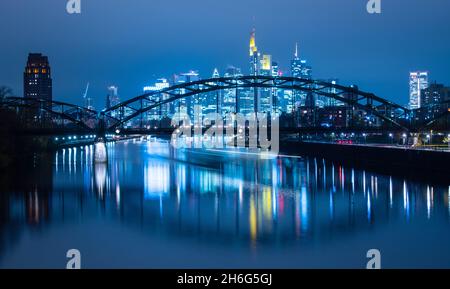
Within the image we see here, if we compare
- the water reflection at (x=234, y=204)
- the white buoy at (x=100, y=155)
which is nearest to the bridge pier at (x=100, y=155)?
the white buoy at (x=100, y=155)

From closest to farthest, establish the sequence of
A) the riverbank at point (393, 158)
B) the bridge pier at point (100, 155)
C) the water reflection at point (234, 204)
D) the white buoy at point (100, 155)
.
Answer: the water reflection at point (234, 204) < the riverbank at point (393, 158) < the bridge pier at point (100, 155) < the white buoy at point (100, 155)

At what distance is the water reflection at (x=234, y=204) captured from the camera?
25609 millimetres

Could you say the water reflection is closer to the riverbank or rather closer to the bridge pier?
the riverbank

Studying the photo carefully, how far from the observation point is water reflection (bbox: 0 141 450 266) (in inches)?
1008

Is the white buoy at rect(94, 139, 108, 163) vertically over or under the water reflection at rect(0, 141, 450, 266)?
over

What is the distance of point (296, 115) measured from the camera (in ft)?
376

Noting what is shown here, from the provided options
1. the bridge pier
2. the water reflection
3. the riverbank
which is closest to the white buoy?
the bridge pier

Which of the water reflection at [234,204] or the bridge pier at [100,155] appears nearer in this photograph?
the water reflection at [234,204]

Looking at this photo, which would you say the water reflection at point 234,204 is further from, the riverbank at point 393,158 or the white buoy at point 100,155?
the white buoy at point 100,155

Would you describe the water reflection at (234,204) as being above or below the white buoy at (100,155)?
below

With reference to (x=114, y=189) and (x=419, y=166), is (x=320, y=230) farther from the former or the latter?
(x=419, y=166)

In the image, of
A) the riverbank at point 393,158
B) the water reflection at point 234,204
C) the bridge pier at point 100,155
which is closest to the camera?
the water reflection at point 234,204

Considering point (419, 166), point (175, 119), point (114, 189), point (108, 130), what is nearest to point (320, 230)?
point (114, 189)
